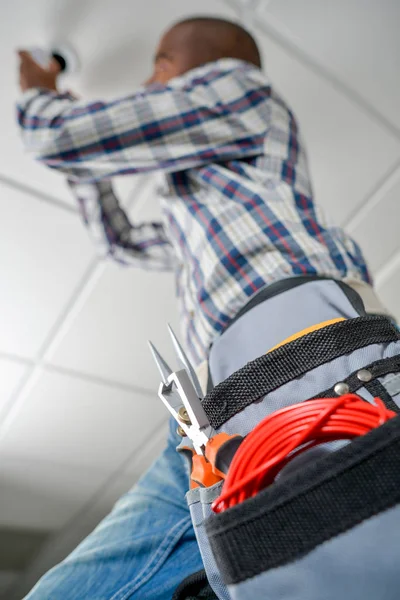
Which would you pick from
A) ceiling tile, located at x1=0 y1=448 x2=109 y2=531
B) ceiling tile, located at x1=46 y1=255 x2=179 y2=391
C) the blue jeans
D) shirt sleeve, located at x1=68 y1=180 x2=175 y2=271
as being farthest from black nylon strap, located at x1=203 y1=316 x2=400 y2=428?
ceiling tile, located at x1=0 y1=448 x2=109 y2=531

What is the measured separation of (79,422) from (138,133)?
4.36 ft

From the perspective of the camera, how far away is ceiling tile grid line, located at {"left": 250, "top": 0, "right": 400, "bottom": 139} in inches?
42.2

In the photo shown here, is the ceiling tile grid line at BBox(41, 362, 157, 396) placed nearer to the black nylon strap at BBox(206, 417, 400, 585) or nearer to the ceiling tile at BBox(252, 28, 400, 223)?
the ceiling tile at BBox(252, 28, 400, 223)

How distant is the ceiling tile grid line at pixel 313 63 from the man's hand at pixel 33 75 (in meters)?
0.41

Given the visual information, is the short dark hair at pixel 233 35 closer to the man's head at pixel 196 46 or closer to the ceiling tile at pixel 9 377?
the man's head at pixel 196 46

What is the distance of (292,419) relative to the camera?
40 centimetres

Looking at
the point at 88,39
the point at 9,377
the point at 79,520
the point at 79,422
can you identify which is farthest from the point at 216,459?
the point at 79,520

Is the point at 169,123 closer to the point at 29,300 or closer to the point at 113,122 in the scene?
the point at 113,122

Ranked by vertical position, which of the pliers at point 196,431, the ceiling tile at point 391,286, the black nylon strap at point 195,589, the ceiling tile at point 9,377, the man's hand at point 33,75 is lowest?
the ceiling tile at point 9,377

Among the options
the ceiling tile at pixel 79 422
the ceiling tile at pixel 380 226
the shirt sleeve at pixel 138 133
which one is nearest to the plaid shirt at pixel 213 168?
the shirt sleeve at pixel 138 133

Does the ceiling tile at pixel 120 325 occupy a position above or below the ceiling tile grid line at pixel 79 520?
above

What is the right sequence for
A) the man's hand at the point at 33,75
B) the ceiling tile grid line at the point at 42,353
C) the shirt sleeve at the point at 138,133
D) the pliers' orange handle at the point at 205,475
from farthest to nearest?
the ceiling tile grid line at the point at 42,353
the man's hand at the point at 33,75
the shirt sleeve at the point at 138,133
the pliers' orange handle at the point at 205,475

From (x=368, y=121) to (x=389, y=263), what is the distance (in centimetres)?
63

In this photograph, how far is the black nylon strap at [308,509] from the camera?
328 mm
